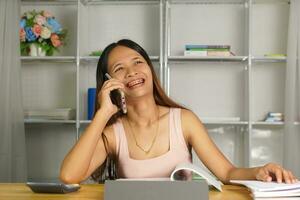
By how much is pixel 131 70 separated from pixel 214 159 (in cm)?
46

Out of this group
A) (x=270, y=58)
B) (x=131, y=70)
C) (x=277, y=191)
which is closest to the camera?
(x=277, y=191)

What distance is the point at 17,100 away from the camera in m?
3.16

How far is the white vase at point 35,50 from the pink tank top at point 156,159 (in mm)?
1772

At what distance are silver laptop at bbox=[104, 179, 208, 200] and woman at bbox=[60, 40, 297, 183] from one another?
52cm

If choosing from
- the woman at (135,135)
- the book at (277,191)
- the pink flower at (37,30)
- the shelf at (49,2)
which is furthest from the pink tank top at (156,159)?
the shelf at (49,2)

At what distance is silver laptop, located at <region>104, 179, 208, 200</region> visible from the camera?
3.33ft

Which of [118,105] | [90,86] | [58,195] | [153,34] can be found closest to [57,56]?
[90,86]

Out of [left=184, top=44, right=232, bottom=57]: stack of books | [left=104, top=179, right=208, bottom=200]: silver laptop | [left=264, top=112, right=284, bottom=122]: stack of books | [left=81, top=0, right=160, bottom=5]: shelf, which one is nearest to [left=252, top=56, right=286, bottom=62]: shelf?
[left=184, top=44, right=232, bottom=57]: stack of books

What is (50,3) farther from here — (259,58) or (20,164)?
(259,58)

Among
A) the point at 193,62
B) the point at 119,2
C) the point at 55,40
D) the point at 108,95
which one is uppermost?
the point at 119,2

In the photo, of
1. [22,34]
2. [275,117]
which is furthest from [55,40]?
[275,117]

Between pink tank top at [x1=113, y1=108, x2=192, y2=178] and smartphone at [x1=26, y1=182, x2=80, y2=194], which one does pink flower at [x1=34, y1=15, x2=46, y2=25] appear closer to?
pink tank top at [x1=113, y1=108, x2=192, y2=178]

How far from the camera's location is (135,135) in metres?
1.79

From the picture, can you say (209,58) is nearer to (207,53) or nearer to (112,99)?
(207,53)
